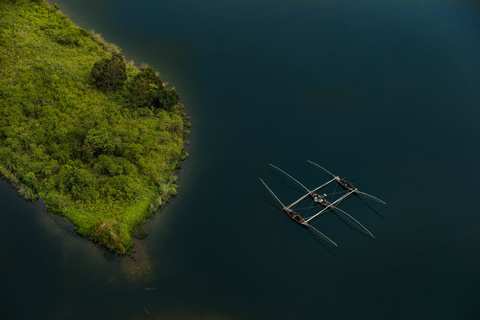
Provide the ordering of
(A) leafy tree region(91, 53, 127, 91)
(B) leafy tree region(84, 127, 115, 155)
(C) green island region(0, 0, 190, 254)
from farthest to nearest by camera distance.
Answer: (A) leafy tree region(91, 53, 127, 91)
(B) leafy tree region(84, 127, 115, 155)
(C) green island region(0, 0, 190, 254)

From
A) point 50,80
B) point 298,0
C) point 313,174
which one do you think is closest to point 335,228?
point 313,174

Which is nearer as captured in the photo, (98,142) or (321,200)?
(321,200)

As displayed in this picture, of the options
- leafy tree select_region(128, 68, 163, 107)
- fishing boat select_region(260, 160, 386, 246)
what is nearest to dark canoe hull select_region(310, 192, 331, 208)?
fishing boat select_region(260, 160, 386, 246)

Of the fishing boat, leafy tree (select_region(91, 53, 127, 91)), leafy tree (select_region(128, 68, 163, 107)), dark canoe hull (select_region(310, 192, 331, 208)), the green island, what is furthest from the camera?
leafy tree (select_region(91, 53, 127, 91))

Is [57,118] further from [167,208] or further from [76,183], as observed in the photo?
[167,208]

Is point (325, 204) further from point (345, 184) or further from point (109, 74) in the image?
point (109, 74)

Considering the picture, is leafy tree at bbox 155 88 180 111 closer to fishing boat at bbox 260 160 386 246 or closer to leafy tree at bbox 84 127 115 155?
leafy tree at bbox 84 127 115 155

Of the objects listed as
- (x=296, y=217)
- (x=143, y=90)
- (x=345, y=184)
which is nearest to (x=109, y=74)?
(x=143, y=90)
